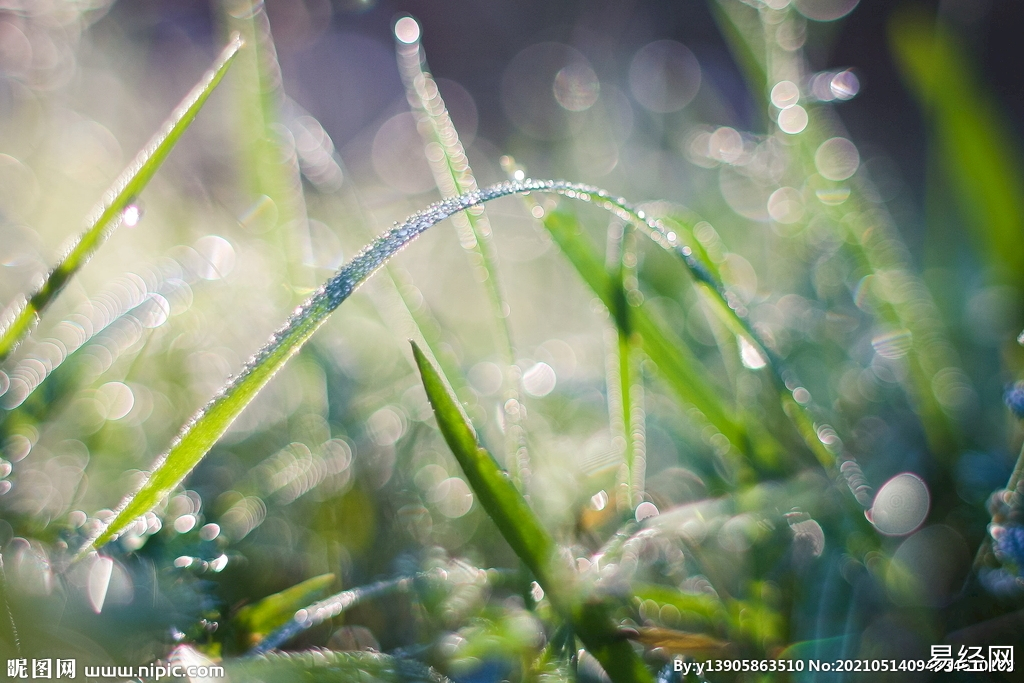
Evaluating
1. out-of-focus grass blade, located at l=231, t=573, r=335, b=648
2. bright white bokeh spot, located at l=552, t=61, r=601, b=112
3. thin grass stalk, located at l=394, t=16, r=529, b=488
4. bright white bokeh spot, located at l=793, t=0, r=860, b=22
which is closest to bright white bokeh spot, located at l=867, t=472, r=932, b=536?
thin grass stalk, located at l=394, t=16, r=529, b=488

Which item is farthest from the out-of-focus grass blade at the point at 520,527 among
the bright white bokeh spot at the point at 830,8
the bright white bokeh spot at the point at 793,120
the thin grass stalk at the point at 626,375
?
the bright white bokeh spot at the point at 830,8

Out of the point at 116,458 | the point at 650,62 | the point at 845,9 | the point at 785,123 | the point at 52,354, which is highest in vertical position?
the point at 845,9

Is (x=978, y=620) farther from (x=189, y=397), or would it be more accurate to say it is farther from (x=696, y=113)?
(x=696, y=113)

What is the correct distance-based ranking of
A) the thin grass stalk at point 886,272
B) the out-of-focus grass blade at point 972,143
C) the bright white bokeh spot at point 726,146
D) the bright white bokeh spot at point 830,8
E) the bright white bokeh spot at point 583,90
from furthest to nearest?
the bright white bokeh spot at point 830,8 < the bright white bokeh spot at point 583,90 < the bright white bokeh spot at point 726,146 < the out-of-focus grass blade at point 972,143 < the thin grass stalk at point 886,272

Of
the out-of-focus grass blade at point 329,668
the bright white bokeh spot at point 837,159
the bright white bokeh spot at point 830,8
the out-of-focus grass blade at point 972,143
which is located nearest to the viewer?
the out-of-focus grass blade at point 329,668

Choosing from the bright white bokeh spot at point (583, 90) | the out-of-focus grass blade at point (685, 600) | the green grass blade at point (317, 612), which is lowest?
the out-of-focus grass blade at point (685, 600)

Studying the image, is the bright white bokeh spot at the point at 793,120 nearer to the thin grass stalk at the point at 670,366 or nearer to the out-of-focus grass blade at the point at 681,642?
the thin grass stalk at the point at 670,366

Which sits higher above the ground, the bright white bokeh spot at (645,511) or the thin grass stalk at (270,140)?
the thin grass stalk at (270,140)

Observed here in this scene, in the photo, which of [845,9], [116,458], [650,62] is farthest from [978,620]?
[845,9]
